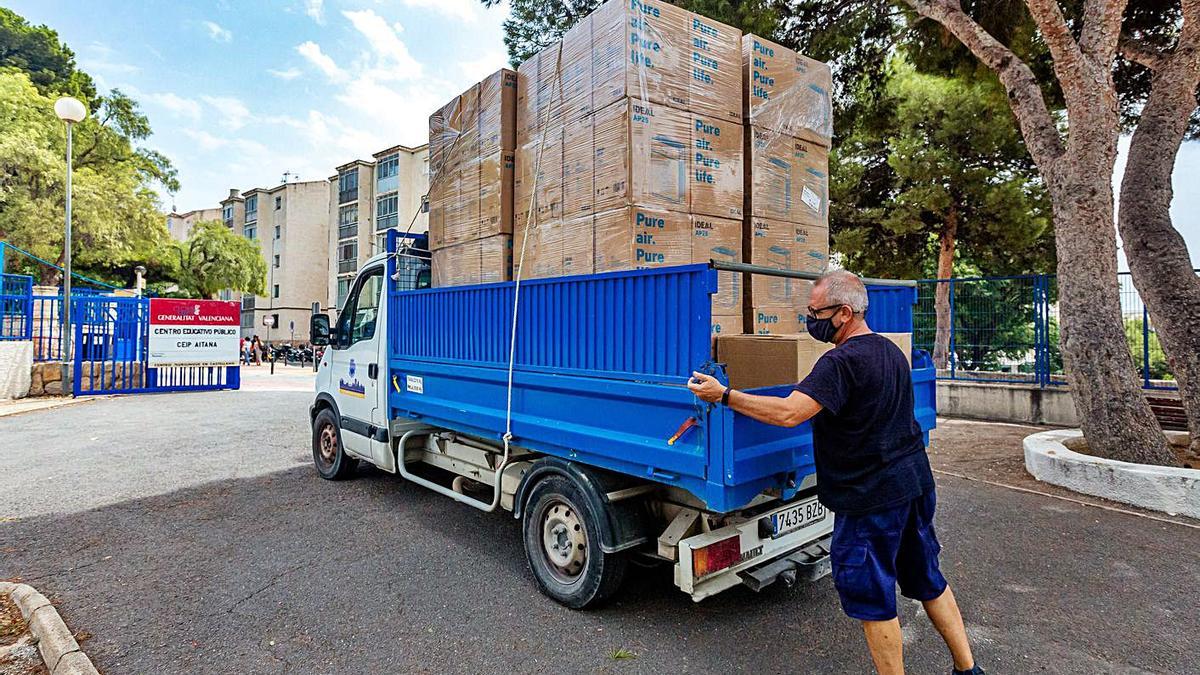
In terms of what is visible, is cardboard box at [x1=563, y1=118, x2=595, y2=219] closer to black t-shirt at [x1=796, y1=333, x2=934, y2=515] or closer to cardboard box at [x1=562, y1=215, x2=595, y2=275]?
cardboard box at [x1=562, y1=215, x2=595, y2=275]

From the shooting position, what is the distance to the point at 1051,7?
5.97 m

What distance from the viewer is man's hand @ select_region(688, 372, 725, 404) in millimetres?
2486

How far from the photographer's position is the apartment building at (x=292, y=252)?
4556 centimetres

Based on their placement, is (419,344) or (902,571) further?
(419,344)

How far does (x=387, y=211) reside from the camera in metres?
39.5

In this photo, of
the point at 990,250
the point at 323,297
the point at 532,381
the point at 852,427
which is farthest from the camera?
the point at 323,297

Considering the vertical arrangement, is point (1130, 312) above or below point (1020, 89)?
below

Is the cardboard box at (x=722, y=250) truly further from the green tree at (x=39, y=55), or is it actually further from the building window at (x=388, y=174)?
the building window at (x=388, y=174)

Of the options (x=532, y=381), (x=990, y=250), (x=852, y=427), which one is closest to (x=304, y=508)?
(x=532, y=381)

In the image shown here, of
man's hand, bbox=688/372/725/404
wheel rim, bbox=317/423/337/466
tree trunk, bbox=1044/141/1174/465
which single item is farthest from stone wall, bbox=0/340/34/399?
tree trunk, bbox=1044/141/1174/465

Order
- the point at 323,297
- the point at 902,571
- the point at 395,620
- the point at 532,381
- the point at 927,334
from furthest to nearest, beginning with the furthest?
the point at 323,297, the point at 927,334, the point at 532,381, the point at 395,620, the point at 902,571

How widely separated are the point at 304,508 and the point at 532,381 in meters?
2.95

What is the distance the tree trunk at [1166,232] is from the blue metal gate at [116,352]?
57.3 ft

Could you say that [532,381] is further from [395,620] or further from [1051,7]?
[1051,7]
